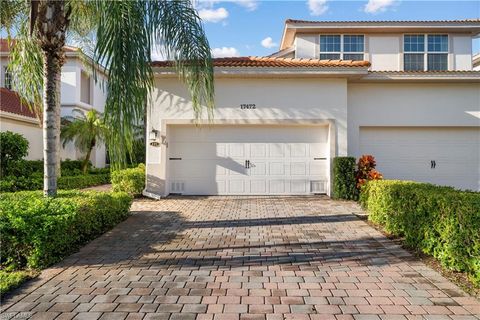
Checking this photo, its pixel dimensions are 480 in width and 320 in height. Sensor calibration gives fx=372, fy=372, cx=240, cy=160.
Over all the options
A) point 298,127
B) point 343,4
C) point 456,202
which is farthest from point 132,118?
point 343,4

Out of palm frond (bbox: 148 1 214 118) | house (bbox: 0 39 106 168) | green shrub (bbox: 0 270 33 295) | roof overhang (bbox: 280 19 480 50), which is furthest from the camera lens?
house (bbox: 0 39 106 168)

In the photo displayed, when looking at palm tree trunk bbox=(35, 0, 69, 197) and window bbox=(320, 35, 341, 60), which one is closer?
palm tree trunk bbox=(35, 0, 69, 197)

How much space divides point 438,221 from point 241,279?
278 cm

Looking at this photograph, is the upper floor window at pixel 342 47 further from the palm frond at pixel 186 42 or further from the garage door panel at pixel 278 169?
the palm frond at pixel 186 42

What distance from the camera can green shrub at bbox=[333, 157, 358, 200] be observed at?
11023 mm

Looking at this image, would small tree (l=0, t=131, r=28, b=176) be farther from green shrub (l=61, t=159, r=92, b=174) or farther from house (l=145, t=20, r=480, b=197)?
house (l=145, t=20, r=480, b=197)

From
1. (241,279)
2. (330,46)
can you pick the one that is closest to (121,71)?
(241,279)

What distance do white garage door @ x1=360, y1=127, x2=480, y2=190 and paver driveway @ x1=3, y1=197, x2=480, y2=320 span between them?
543 centimetres

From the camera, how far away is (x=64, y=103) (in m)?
18.6

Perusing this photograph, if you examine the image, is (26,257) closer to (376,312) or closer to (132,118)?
(132,118)

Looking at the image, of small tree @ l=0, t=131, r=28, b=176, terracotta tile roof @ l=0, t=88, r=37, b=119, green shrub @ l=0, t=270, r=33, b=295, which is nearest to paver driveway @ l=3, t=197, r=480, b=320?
green shrub @ l=0, t=270, r=33, b=295

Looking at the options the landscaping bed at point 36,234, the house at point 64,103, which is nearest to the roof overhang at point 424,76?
the landscaping bed at point 36,234

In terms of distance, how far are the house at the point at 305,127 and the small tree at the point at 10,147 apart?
4.37 metres

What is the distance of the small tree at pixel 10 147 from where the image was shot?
1163 centimetres
